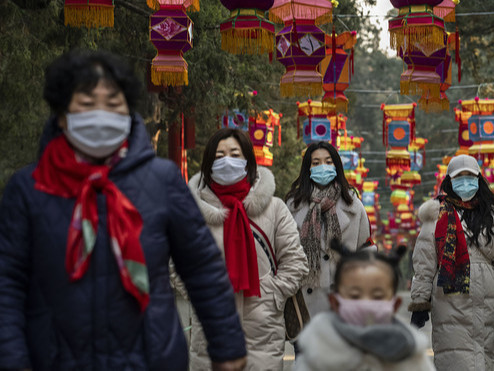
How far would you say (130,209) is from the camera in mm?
3920

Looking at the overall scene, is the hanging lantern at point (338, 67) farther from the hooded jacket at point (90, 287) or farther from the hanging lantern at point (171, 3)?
the hooded jacket at point (90, 287)

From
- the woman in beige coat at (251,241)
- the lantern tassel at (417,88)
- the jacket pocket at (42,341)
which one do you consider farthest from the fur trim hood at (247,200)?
the lantern tassel at (417,88)

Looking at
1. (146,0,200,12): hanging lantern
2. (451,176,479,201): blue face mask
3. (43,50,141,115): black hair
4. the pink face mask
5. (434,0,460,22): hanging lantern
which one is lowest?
the pink face mask

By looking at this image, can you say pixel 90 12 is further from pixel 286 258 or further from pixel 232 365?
pixel 232 365

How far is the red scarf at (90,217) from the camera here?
12.6 ft

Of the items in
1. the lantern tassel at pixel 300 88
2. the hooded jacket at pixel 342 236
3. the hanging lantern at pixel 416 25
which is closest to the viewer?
the hooded jacket at pixel 342 236

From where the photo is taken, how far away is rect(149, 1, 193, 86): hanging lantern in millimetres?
10375

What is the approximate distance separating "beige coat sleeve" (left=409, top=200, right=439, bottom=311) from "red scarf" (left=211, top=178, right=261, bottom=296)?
1910mm

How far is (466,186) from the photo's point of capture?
8250 millimetres

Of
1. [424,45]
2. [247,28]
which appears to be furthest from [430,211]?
[424,45]

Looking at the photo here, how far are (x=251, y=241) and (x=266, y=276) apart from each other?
0.88ft

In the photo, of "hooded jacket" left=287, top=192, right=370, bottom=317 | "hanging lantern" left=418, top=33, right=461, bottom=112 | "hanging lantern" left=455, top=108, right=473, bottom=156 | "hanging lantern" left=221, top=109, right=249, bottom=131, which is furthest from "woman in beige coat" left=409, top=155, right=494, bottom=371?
"hanging lantern" left=455, top=108, right=473, bottom=156

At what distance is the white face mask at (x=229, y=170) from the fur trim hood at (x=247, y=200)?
12 centimetres

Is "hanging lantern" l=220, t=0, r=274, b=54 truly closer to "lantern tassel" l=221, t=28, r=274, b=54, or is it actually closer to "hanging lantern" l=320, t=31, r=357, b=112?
"lantern tassel" l=221, t=28, r=274, b=54
